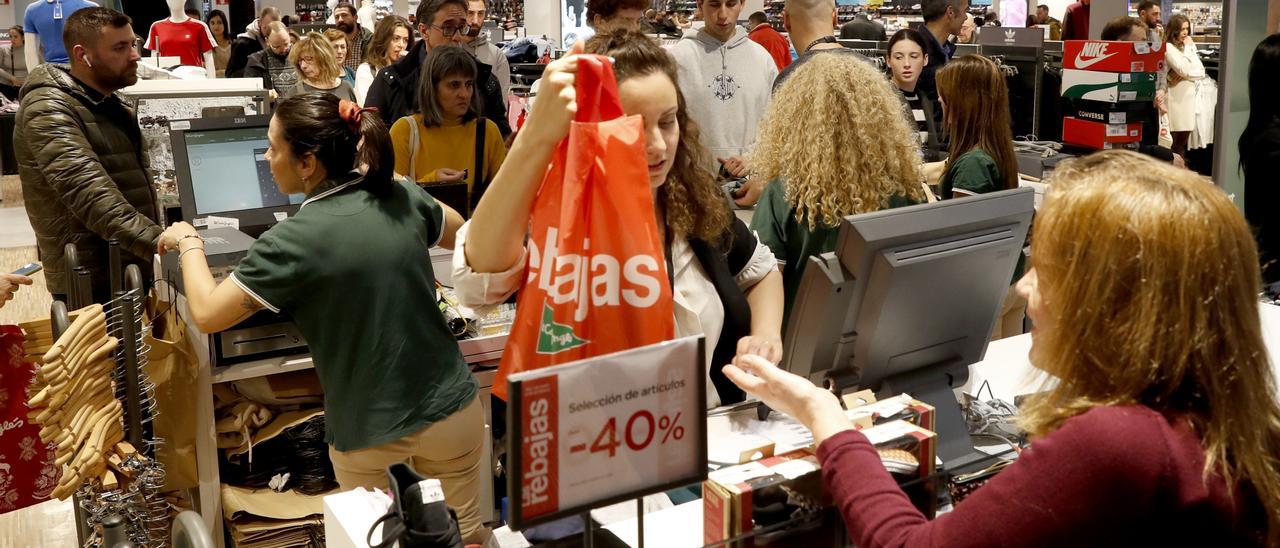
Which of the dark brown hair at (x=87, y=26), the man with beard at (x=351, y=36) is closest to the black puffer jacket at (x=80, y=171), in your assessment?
the dark brown hair at (x=87, y=26)

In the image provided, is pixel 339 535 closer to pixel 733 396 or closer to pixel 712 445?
pixel 712 445

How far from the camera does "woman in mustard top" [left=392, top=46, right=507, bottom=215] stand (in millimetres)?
4422

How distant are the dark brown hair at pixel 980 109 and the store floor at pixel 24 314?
327 cm

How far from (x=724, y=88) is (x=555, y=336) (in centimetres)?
327

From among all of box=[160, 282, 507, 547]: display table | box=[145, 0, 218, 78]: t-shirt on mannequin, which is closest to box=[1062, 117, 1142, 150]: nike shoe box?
box=[160, 282, 507, 547]: display table

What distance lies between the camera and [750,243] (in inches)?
Answer: 97.3

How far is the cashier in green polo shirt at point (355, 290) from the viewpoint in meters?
2.50

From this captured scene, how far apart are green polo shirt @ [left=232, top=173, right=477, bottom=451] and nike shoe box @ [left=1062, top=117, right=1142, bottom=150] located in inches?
176

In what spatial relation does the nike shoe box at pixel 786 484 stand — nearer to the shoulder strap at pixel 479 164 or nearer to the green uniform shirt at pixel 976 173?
the green uniform shirt at pixel 976 173

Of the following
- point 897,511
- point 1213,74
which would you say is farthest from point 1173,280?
point 1213,74

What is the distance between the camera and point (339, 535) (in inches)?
63.8

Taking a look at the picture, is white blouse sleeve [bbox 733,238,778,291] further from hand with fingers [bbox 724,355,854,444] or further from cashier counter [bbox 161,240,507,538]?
cashier counter [bbox 161,240,507,538]

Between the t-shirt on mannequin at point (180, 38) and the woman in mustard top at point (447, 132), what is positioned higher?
the t-shirt on mannequin at point (180, 38)

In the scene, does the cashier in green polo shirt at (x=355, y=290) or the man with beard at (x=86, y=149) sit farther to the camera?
the man with beard at (x=86, y=149)
